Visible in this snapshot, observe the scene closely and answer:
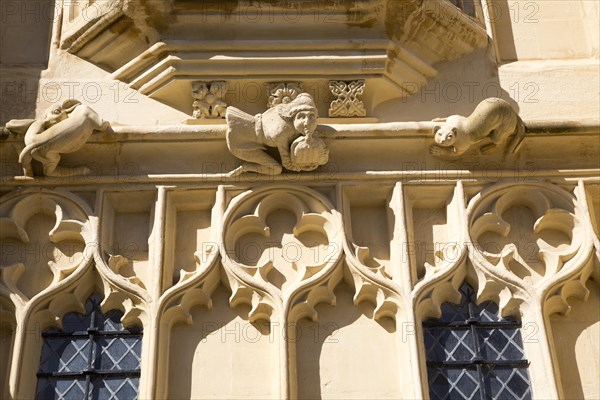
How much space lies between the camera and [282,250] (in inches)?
352

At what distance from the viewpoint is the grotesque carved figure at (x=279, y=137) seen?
898 centimetres

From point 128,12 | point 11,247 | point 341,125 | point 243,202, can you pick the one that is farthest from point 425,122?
point 11,247

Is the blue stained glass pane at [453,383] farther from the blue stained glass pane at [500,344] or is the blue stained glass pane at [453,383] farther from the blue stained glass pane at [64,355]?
the blue stained glass pane at [64,355]

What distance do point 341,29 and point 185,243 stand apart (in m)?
1.69

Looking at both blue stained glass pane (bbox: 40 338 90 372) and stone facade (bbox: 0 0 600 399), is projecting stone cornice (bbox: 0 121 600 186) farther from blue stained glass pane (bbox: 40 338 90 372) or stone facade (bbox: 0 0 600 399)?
blue stained glass pane (bbox: 40 338 90 372)

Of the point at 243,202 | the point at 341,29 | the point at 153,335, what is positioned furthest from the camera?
the point at 341,29

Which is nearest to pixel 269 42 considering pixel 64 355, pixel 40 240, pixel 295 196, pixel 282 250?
pixel 295 196

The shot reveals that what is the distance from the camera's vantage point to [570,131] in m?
9.25

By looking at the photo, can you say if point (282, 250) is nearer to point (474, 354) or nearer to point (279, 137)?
point (279, 137)

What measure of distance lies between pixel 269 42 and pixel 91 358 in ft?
7.39

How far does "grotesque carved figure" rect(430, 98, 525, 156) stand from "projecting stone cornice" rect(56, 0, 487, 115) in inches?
22.0

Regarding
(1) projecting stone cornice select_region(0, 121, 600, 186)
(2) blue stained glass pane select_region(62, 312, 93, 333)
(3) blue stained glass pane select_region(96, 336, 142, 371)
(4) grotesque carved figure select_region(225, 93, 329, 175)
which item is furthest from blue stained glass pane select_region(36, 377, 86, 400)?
(4) grotesque carved figure select_region(225, 93, 329, 175)

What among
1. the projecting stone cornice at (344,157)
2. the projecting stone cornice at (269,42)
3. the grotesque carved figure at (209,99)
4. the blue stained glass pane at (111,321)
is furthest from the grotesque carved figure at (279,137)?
the blue stained glass pane at (111,321)

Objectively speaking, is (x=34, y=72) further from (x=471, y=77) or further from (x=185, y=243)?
(x=471, y=77)
